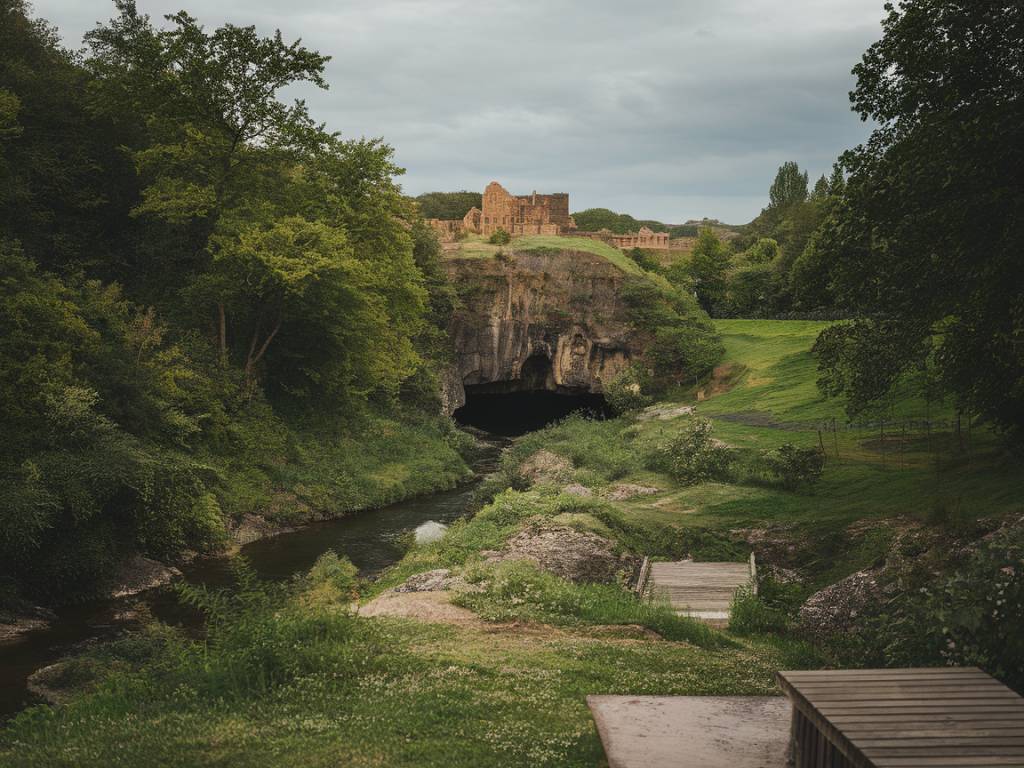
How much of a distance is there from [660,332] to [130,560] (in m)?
37.9

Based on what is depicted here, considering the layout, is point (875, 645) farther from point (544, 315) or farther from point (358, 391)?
point (544, 315)

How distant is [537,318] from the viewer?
5619 cm

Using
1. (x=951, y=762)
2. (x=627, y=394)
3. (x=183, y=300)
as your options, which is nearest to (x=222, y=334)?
(x=183, y=300)

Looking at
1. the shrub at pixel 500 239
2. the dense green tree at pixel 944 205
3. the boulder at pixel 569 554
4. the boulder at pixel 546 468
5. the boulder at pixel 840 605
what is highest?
the shrub at pixel 500 239

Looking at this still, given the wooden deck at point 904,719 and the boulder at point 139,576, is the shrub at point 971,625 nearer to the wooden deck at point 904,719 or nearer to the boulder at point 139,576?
the wooden deck at point 904,719

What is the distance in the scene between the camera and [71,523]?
20734 mm

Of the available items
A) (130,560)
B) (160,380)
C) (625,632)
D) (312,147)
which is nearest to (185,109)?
(312,147)

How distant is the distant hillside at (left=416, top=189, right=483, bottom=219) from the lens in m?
117

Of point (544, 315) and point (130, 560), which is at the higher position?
point (544, 315)

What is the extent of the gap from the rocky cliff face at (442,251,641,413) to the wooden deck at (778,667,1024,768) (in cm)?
4771

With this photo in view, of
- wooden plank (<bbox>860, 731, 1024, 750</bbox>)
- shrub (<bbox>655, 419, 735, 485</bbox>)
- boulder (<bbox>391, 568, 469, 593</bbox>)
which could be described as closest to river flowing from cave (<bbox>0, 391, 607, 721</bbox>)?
boulder (<bbox>391, 568, 469, 593</bbox>)

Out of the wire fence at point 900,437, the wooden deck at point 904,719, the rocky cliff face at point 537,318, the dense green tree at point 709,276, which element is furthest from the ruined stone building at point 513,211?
the wooden deck at point 904,719

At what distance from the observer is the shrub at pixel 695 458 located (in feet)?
90.5

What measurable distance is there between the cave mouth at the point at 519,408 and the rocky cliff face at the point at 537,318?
6119mm
